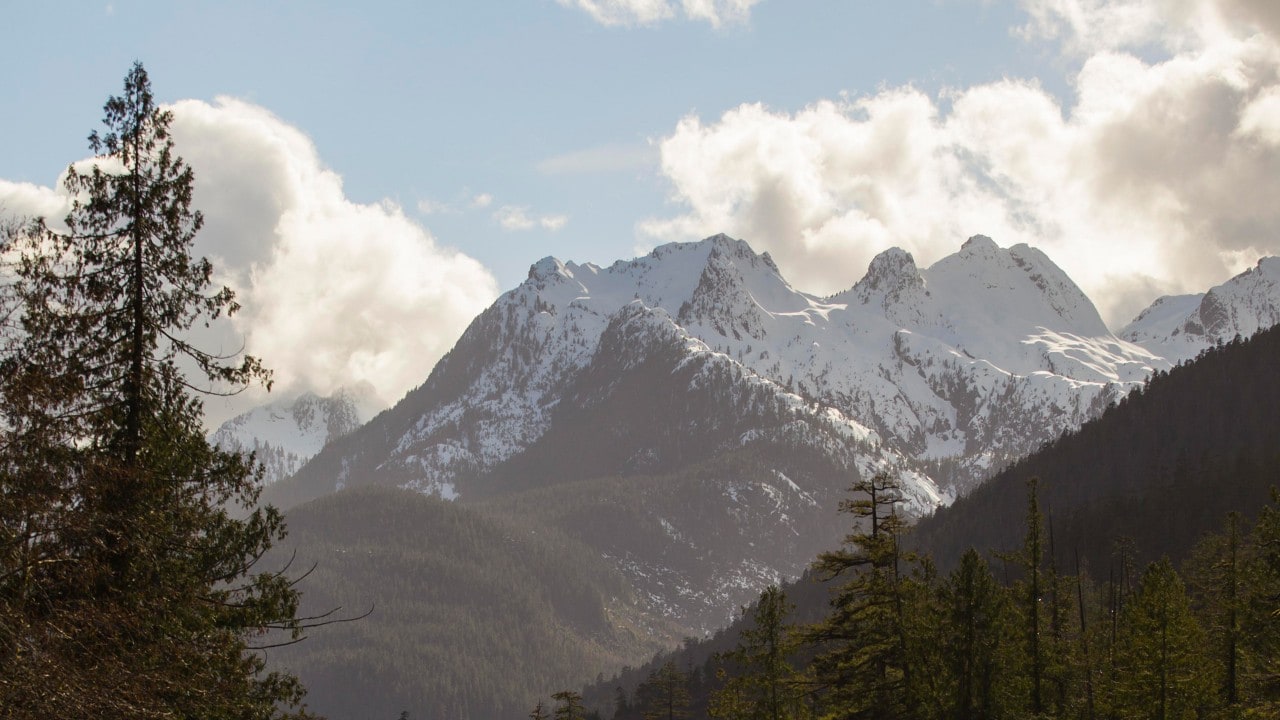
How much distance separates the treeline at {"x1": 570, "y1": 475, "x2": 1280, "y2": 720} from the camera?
3391 centimetres

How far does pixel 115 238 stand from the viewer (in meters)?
22.0

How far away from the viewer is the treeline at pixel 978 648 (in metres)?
33.9

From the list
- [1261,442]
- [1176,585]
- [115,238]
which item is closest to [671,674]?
[1176,585]

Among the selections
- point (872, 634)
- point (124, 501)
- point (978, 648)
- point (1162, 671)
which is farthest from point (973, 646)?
point (124, 501)

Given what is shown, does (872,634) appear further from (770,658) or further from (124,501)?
(124,501)

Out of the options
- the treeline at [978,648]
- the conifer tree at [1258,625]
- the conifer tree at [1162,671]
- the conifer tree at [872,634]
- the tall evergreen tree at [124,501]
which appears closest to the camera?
the tall evergreen tree at [124,501]

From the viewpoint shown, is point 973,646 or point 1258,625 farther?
point 1258,625

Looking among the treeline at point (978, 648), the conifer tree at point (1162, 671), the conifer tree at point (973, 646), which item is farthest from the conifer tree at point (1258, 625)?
the conifer tree at point (973, 646)

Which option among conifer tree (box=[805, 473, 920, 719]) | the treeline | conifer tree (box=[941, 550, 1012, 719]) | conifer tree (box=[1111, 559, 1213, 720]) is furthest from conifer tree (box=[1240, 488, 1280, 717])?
conifer tree (box=[805, 473, 920, 719])

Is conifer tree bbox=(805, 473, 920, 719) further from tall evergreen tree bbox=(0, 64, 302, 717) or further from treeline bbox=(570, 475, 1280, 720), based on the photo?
tall evergreen tree bbox=(0, 64, 302, 717)

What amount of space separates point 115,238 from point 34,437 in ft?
27.8

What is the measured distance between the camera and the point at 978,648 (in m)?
40.3

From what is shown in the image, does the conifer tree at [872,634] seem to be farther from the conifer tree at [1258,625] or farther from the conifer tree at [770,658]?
the conifer tree at [1258,625]

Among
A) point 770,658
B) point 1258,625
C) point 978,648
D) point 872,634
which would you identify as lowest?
point 770,658
